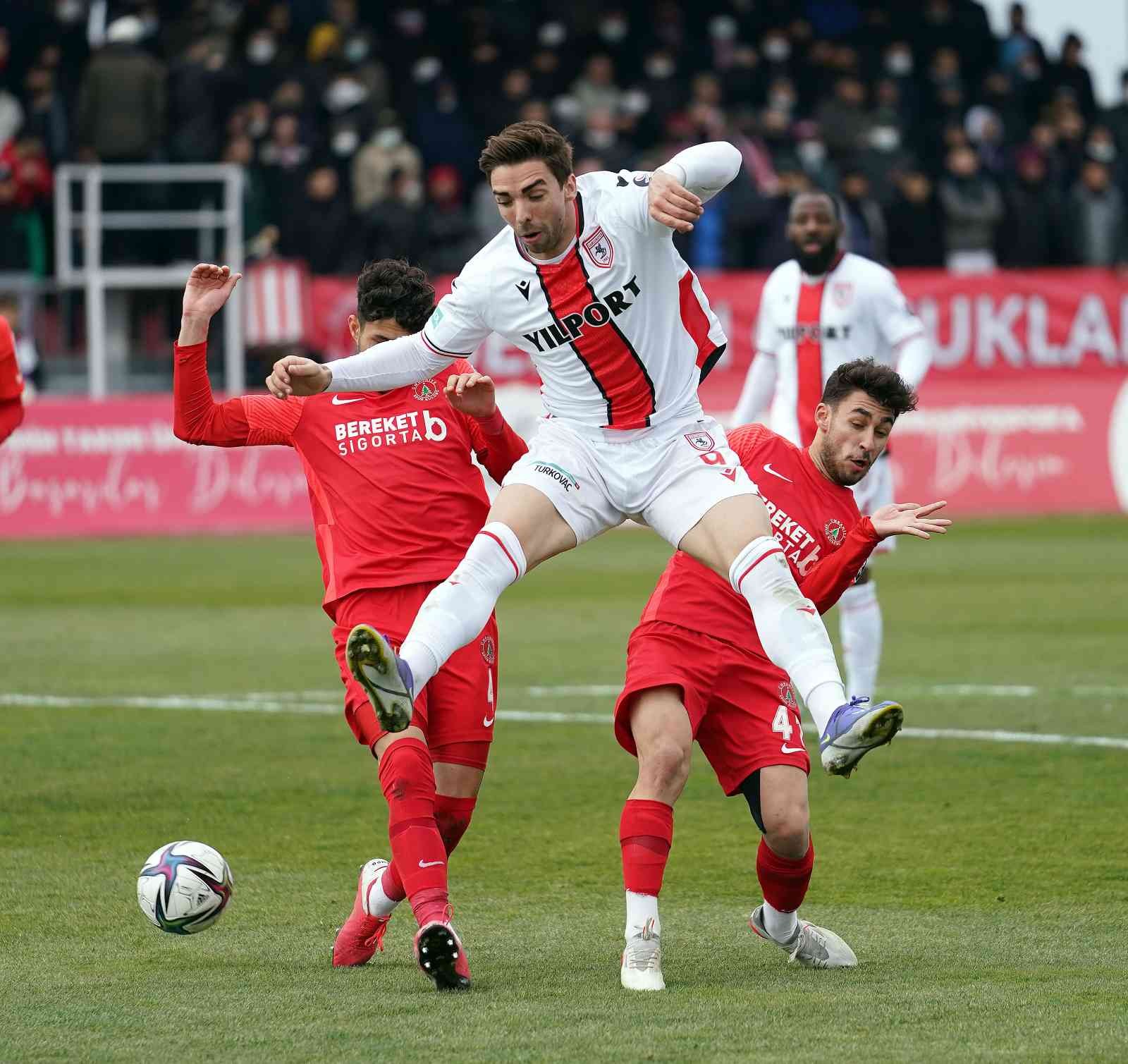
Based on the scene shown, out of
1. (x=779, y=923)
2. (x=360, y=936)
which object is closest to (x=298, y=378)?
(x=360, y=936)

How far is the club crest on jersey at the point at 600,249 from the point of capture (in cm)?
583

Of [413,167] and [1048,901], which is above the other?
[413,167]

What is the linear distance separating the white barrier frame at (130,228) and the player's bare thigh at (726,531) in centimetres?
1557

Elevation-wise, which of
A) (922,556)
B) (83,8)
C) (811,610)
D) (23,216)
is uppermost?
(83,8)

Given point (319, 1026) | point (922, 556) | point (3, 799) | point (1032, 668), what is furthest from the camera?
point (922, 556)

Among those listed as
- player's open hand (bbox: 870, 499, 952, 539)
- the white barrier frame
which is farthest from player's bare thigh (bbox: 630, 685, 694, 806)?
the white barrier frame

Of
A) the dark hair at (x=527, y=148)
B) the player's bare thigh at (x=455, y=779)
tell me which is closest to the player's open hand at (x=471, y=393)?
the dark hair at (x=527, y=148)

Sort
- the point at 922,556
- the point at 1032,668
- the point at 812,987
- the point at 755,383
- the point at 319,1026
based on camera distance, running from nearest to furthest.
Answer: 1. the point at 319,1026
2. the point at 812,987
3. the point at 755,383
4. the point at 1032,668
5. the point at 922,556

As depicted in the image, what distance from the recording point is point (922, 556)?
61.8 ft

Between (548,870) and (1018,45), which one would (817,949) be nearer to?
(548,870)

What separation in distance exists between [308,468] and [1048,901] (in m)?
2.58

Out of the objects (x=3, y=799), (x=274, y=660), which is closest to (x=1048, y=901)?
(x=3, y=799)

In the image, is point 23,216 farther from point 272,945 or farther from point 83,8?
point 272,945

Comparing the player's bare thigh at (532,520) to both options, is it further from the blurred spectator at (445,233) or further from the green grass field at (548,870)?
the blurred spectator at (445,233)
